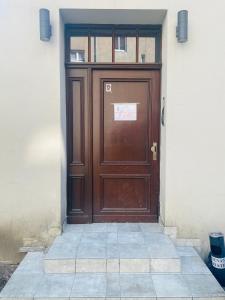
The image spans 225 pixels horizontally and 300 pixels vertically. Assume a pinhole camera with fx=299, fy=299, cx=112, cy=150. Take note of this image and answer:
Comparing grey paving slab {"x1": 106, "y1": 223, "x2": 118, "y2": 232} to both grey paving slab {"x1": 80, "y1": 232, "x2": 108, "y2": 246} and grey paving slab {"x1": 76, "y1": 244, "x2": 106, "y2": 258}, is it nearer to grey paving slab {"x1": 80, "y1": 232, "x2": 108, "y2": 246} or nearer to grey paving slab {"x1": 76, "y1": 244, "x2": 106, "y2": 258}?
grey paving slab {"x1": 80, "y1": 232, "x2": 108, "y2": 246}

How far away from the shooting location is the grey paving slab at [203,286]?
102 inches

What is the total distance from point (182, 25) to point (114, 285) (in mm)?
2738

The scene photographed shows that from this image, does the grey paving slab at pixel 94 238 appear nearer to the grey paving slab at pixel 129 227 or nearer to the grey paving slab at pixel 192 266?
the grey paving slab at pixel 129 227

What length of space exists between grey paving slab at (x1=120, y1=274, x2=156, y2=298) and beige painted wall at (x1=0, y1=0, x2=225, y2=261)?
2.81 feet

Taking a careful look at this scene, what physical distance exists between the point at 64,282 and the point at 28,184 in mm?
1208

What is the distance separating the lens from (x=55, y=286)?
8.82 ft

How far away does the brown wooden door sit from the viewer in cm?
377

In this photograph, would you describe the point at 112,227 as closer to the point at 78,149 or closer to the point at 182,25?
the point at 78,149

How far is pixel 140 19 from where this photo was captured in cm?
355

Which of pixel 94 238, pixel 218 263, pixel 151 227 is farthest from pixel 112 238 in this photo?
pixel 218 263

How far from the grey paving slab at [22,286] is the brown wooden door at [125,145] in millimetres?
1202

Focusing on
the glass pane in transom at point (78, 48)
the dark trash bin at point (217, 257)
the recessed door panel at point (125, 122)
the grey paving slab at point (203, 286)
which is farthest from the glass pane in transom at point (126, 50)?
Answer: the grey paving slab at point (203, 286)

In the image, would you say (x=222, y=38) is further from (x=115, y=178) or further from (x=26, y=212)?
(x=26, y=212)

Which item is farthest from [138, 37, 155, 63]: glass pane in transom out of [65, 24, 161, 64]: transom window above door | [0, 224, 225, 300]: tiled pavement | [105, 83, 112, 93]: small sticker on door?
[0, 224, 225, 300]: tiled pavement
